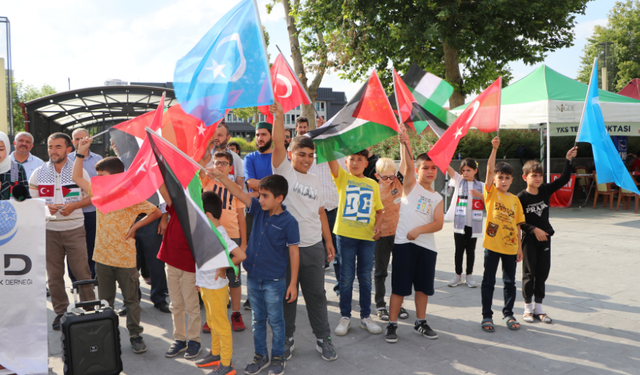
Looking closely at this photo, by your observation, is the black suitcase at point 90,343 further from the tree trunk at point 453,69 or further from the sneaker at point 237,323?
the tree trunk at point 453,69

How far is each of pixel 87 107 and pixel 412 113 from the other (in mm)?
13179

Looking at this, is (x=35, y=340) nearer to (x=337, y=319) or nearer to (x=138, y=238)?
(x=138, y=238)

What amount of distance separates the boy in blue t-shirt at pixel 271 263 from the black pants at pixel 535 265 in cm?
259

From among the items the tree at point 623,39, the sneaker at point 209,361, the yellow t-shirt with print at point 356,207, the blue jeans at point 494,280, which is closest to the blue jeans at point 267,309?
the sneaker at point 209,361

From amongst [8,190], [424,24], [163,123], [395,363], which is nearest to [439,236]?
[395,363]

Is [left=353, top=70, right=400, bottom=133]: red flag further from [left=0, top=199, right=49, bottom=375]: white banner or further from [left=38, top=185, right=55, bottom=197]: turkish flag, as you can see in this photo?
[left=38, top=185, right=55, bottom=197]: turkish flag

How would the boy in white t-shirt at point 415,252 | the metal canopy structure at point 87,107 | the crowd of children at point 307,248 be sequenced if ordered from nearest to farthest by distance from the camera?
the crowd of children at point 307,248 → the boy in white t-shirt at point 415,252 → the metal canopy structure at point 87,107

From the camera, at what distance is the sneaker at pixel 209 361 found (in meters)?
3.77

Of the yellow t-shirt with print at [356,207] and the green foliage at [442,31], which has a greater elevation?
the green foliage at [442,31]

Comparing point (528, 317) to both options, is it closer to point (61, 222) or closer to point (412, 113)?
point (412, 113)

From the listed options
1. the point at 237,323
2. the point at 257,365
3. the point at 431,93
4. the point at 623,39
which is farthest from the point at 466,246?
the point at 623,39

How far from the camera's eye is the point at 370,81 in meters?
4.74

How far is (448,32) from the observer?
16.5m

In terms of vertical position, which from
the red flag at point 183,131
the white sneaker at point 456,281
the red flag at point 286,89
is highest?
the red flag at point 286,89
